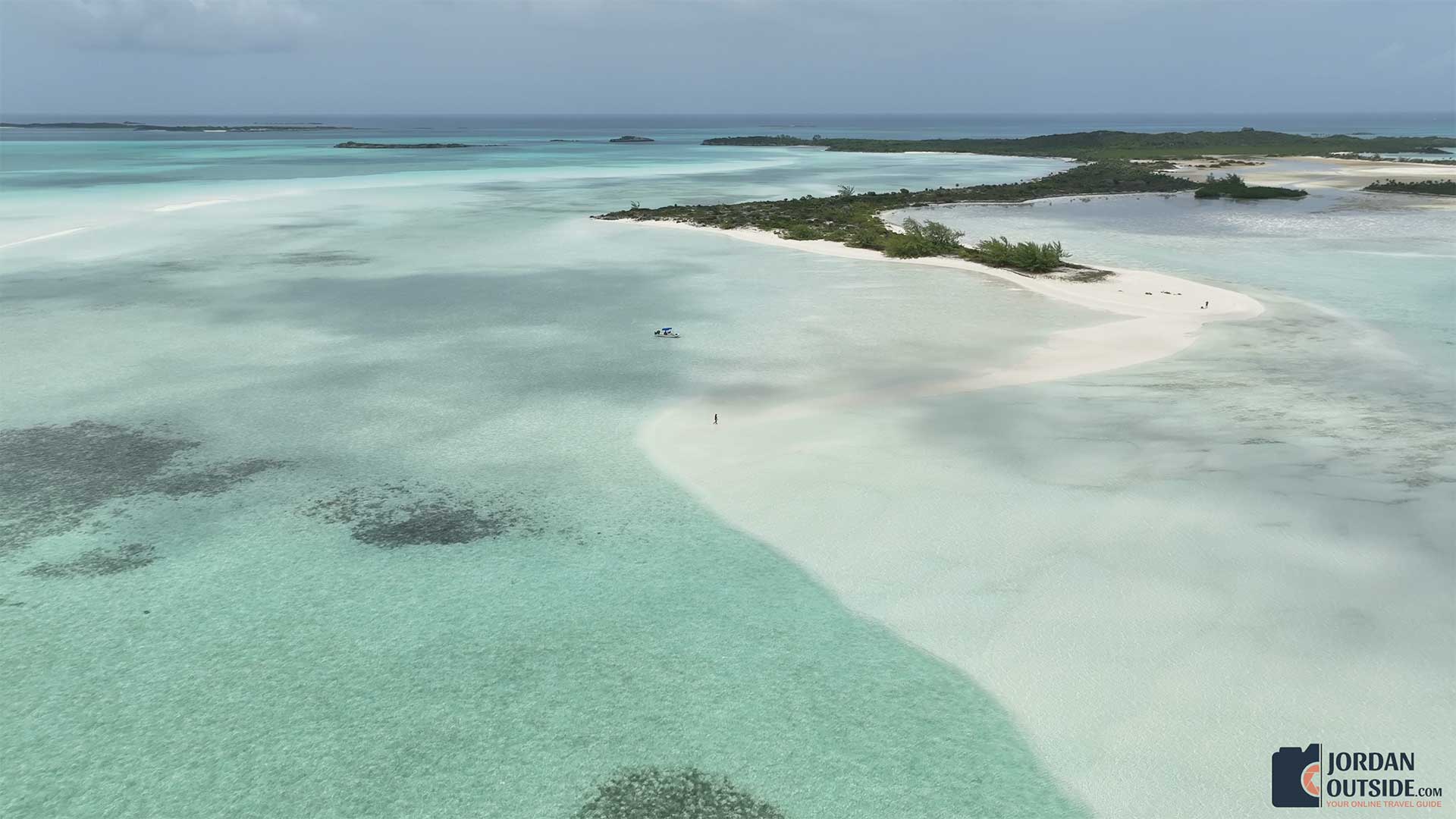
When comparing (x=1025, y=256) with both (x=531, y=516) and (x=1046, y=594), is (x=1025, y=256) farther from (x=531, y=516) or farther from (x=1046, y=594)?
(x=531, y=516)

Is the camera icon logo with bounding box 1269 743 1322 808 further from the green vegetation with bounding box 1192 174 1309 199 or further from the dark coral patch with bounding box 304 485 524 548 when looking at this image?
the green vegetation with bounding box 1192 174 1309 199

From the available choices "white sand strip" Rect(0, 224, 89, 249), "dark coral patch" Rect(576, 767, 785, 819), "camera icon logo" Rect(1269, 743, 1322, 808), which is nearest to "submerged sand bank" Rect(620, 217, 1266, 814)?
"camera icon logo" Rect(1269, 743, 1322, 808)

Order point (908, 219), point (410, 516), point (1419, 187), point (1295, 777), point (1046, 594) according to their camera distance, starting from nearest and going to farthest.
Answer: point (1295, 777), point (1046, 594), point (410, 516), point (908, 219), point (1419, 187)

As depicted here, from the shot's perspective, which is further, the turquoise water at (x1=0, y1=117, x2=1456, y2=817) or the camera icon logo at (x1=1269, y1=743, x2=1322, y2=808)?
the turquoise water at (x1=0, y1=117, x2=1456, y2=817)

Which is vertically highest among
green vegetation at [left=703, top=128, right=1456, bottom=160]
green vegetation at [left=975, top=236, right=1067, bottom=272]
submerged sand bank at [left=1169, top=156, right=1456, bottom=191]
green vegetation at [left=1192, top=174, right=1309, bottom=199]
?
green vegetation at [left=703, top=128, right=1456, bottom=160]

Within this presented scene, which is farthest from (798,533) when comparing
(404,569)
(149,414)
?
(149,414)

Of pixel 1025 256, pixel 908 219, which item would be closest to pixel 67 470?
pixel 1025 256
